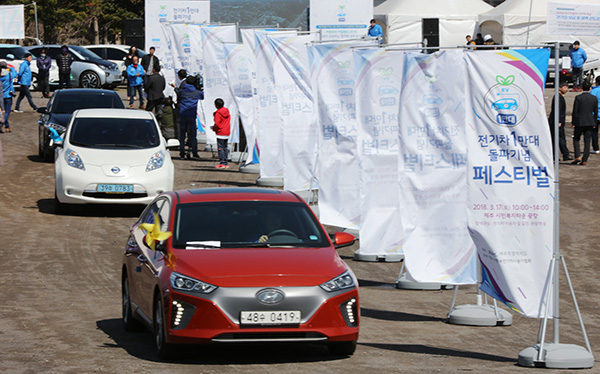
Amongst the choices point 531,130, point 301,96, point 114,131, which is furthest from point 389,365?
point 114,131

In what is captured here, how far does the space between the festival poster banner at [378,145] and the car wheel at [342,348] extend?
5.00m

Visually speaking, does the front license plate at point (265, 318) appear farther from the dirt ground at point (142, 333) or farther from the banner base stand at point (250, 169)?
the banner base stand at point (250, 169)

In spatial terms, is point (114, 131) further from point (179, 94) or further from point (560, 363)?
point (560, 363)

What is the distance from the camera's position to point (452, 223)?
1130cm

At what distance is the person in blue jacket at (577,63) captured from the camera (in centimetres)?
3922

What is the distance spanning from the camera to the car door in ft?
31.4

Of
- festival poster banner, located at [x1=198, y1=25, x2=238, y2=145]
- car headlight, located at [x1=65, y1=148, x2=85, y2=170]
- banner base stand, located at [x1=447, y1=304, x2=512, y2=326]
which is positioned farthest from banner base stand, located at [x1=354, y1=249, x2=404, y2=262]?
festival poster banner, located at [x1=198, y1=25, x2=238, y2=145]

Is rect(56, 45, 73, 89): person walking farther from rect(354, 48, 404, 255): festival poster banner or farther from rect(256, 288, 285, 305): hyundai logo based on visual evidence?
Answer: rect(256, 288, 285, 305): hyundai logo

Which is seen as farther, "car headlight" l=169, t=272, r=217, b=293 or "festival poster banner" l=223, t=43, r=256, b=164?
"festival poster banner" l=223, t=43, r=256, b=164

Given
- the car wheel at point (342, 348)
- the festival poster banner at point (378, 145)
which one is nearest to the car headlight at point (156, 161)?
the festival poster banner at point (378, 145)

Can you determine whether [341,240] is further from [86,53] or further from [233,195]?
[86,53]

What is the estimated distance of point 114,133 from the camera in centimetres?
2006

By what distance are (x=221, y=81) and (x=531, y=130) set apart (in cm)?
1865

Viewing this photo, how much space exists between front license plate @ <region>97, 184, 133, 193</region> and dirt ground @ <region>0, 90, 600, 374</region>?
534mm
